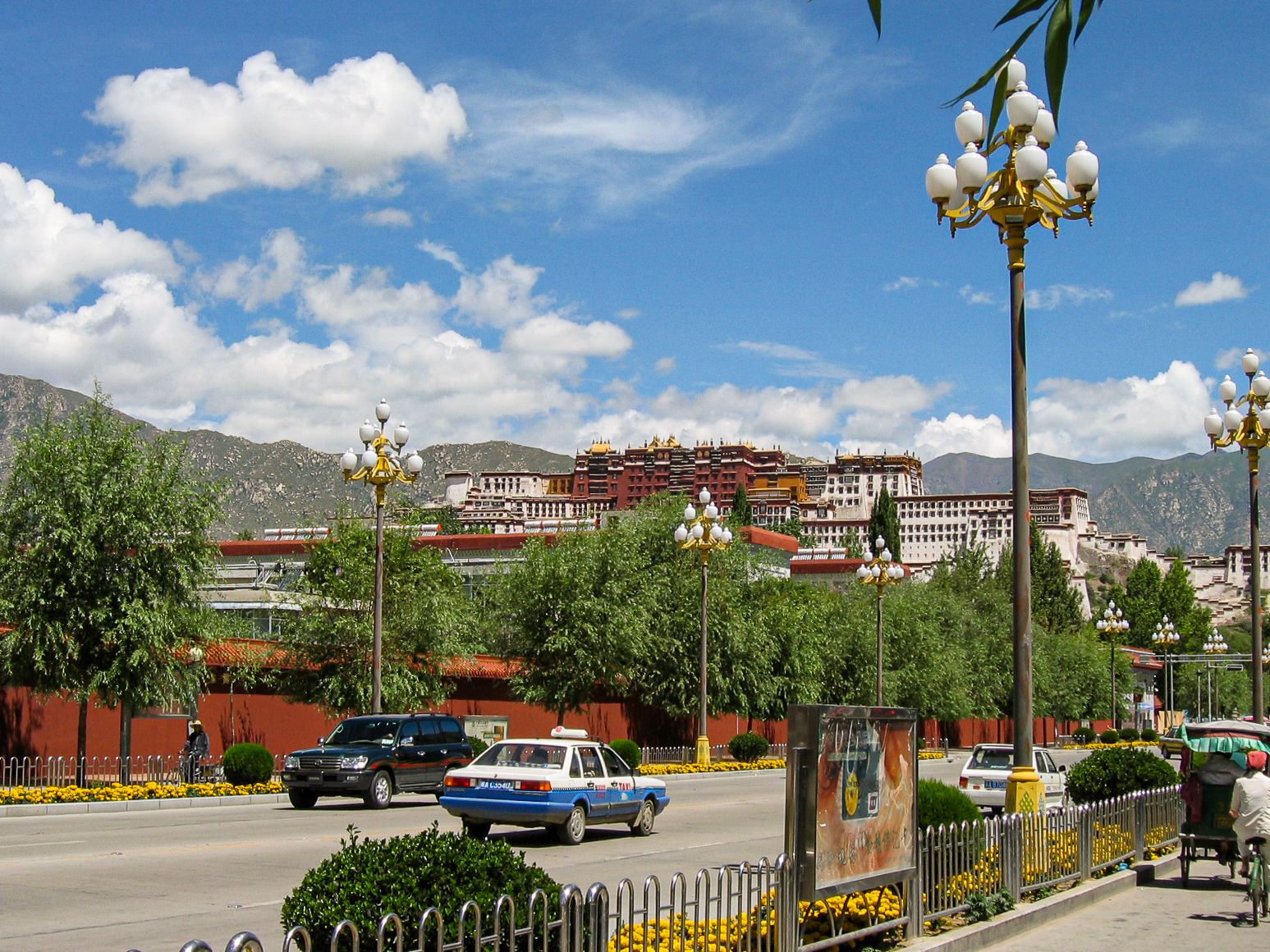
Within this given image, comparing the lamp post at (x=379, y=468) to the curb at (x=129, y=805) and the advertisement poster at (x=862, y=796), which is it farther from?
the advertisement poster at (x=862, y=796)

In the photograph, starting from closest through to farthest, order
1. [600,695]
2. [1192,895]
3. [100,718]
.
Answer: [1192,895]
[100,718]
[600,695]

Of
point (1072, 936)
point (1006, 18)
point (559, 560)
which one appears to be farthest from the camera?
point (559, 560)

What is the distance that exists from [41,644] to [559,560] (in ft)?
60.2

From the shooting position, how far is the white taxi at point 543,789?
18078mm

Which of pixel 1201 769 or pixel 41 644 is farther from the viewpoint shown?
pixel 41 644

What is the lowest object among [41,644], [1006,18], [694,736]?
[694,736]

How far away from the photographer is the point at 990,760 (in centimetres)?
2755

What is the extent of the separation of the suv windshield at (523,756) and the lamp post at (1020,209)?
7.26 m

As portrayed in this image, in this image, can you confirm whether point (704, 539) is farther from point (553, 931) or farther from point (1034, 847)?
point (553, 931)

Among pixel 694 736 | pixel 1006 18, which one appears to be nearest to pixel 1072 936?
pixel 1006 18

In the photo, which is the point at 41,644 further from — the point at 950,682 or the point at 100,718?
the point at 950,682

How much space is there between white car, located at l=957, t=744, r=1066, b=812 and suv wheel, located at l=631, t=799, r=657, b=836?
8107 millimetres

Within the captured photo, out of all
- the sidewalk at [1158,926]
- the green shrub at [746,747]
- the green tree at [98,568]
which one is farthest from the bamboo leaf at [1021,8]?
the green shrub at [746,747]

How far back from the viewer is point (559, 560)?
4319 centimetres
